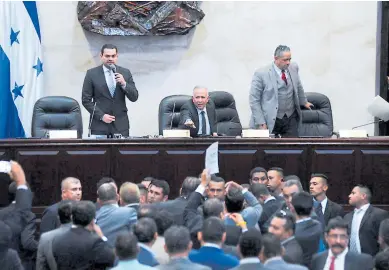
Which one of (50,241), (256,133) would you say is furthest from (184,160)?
(50,241)

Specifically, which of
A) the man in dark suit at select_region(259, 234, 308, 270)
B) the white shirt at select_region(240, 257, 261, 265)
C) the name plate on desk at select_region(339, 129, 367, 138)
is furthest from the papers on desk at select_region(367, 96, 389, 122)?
the white shirt at select_region(240, 257, 261, 265)

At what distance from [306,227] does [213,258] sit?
1168 mm

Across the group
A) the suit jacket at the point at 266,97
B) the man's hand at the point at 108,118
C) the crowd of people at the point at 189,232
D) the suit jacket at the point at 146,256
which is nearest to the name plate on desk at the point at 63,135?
the man's hand at the point at 108,118

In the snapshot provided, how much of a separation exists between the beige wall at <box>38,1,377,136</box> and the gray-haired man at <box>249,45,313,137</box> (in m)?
1.79

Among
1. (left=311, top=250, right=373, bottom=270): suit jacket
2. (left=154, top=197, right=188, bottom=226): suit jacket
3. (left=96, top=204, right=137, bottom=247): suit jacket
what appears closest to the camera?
(left=311, top=250, right=373, bottom=270): suit jacket

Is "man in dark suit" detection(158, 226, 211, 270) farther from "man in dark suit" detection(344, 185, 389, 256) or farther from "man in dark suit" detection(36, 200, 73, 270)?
"man in dark suit" detection(344, 185, 389, 256)

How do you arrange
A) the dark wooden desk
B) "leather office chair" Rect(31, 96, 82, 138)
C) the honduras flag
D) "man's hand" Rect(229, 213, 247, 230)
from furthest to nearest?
the honduras flag
"leather office chair" Rect(31, 96, 82, 138)
the dark wooden desk
"man's hand" Rect(229, 213, 247, 230)

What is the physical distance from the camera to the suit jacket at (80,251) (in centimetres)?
587

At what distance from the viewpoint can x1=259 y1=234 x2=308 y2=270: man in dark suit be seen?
547 cm

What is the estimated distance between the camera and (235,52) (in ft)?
39.0

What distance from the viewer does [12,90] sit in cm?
1123

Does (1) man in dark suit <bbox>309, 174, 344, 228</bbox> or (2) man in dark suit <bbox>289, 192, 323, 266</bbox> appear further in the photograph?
(1) man in dark suit <bbox>309, 174, 344, 228</bbox>

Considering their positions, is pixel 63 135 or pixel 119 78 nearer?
pixel 63 135

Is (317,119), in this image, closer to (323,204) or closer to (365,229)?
(323,204)
